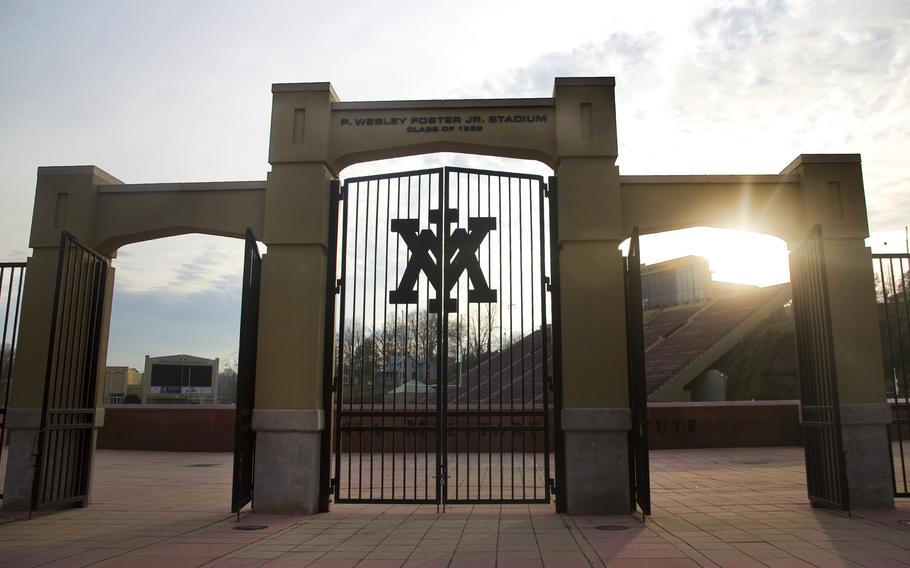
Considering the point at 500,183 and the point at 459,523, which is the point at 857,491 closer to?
the point at 459,523

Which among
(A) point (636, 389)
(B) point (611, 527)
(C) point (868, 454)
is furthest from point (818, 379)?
(B) point (611, 527)

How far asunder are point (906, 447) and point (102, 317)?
1915cm

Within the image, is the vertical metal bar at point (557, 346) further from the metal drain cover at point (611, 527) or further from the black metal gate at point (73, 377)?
the black metal gate at point (73, 377)

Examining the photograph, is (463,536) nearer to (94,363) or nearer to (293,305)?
(293,305)

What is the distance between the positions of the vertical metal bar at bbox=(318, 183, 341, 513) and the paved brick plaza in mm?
486

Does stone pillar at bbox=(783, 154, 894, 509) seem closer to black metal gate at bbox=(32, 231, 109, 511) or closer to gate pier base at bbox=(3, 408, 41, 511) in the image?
black metal gate at bbox=(32, 231, 109, 511)

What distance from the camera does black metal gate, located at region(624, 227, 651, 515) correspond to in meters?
7.97

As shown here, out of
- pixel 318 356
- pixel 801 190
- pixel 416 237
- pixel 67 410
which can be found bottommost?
pixel 67 410

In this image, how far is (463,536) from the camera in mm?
6977

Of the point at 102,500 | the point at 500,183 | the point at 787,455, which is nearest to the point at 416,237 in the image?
the point at 500,183

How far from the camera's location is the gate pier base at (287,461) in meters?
8.46

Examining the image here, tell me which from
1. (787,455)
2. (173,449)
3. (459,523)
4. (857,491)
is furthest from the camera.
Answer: (173,449)

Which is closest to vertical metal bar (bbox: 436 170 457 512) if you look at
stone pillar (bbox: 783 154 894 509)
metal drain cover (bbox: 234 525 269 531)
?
metal drain cover (bbox: 234 525 269 531)

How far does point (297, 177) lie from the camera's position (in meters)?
9.13
